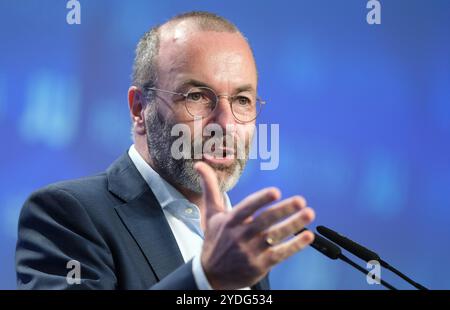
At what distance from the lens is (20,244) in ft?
5.62

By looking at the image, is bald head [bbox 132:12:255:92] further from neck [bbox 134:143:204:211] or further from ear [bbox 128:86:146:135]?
neck [bbox 134:143:204:211]

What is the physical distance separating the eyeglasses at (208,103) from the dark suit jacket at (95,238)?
0.99 ft

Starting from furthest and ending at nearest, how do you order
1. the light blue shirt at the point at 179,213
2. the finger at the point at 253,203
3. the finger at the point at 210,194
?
the light blue shirt at the point at 179,213 < the finger at the point at 210,194 < the finger at the point at 253,203

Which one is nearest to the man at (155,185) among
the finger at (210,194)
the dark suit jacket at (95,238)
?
the dark suit jacket at (95,238)

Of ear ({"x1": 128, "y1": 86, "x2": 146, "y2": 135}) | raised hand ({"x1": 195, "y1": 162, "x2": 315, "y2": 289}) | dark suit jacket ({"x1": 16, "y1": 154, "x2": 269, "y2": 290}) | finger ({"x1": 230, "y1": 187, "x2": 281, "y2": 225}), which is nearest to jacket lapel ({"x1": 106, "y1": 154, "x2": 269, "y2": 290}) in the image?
dark suit jacket ({"x1": 16, "y1": 154, "x2": 269, "y2": 290})

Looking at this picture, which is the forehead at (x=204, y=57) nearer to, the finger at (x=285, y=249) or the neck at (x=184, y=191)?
the neck at (x=184, y=191)

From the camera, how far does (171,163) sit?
198 centimetres

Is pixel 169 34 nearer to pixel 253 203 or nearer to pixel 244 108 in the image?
pixel 244 108

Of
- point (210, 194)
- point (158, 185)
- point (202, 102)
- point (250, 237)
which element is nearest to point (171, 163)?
point (158, 185)

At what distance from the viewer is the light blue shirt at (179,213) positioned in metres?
1.90
